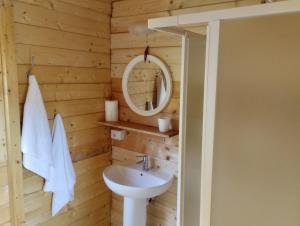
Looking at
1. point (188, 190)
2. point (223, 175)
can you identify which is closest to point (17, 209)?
point (188, 190)

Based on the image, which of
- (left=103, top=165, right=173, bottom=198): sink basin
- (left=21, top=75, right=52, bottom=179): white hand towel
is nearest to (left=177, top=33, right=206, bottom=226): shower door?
(left=103, top=165, right=173, bottom=198): sink basin

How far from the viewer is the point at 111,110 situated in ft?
7.94

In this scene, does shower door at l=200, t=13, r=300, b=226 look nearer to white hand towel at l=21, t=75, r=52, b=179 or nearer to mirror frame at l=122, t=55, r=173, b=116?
mirror frame at l=122, t=55, r=173, b=116

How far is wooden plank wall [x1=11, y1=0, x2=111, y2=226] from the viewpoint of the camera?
1905 mm

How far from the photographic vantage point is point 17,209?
1.92m

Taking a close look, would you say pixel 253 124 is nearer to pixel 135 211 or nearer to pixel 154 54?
pixel 154 54

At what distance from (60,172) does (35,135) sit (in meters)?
0.39

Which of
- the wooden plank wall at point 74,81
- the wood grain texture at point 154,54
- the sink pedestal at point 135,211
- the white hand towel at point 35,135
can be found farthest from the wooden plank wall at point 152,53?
the white hand towel at point 35,135

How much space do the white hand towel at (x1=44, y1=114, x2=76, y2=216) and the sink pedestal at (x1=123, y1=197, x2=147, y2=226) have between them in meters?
0.49

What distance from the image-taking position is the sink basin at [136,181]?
1.94m

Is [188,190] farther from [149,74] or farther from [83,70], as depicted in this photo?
[83,70]

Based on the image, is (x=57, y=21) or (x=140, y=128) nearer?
(x=57, y=21)

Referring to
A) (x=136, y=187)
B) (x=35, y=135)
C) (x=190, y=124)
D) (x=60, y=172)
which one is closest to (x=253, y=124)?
(x=190, y=124)

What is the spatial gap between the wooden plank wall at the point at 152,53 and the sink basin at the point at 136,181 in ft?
0.48
